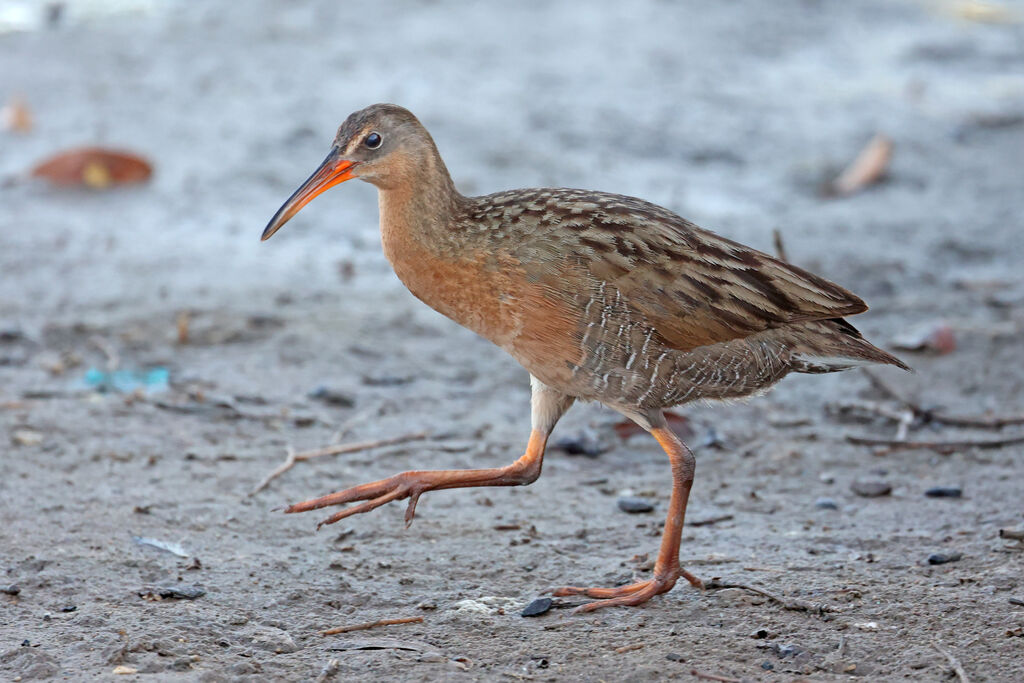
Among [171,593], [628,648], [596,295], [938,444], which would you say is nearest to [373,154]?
[596,295]

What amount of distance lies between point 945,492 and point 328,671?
2.86 metres

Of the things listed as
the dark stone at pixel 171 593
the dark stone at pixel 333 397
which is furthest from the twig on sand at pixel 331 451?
the dark stone at pixel 171 593

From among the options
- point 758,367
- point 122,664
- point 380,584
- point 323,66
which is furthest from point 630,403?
point 323,66

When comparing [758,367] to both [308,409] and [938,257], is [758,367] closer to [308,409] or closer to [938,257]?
[308,409]

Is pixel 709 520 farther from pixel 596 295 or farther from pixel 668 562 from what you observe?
pixel 596 295

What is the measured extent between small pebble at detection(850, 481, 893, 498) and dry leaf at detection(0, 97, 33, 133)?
7280 millimetres

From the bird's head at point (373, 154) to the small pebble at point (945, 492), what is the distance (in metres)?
2.57

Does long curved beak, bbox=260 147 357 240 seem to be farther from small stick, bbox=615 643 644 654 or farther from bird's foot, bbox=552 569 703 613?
small stick, bbox=615 643 644 654

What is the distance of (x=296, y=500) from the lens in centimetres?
541

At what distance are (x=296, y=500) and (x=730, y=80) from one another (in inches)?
312

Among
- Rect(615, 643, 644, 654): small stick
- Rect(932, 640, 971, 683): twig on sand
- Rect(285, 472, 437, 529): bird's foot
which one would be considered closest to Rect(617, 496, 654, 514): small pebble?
Rect(285, 472, 437, 529): bird's foot

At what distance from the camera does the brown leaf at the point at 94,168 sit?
925 centimetres

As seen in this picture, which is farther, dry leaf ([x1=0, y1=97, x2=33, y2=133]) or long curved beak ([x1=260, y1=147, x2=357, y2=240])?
dry leaf ([x1=0, y1=97, x2=33, y2=133])

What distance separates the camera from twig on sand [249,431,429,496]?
5594mm
